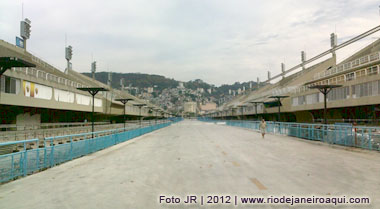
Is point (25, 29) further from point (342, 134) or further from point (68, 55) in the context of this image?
point (342, 134)

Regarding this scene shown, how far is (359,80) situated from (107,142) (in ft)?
127

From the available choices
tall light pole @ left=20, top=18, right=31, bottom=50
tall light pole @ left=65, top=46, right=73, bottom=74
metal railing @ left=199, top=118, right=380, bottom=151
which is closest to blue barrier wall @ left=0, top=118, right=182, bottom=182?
metal railing @ left=199, top=118, right=380, bottom=151

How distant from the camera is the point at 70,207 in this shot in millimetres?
5863

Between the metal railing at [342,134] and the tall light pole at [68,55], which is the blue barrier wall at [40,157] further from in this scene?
the tall light pole at [68,55]

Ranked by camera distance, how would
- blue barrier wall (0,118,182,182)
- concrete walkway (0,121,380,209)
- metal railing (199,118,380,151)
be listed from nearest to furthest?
concrete walkway (0,121,380,209), blue barrier wall (0,118,182,182), metal railing (199,118,380,151)

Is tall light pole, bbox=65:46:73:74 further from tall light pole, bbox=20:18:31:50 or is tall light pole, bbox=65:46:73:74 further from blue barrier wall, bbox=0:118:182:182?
blue barrier wall, bbox=0:118:182:182

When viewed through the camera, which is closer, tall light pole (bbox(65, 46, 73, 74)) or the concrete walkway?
the concrete walkway

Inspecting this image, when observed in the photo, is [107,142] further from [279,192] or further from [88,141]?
[279,192]

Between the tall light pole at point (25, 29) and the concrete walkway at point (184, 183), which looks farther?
the tall light pole at point (25, 29)

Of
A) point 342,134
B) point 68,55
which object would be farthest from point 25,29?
point 342,134

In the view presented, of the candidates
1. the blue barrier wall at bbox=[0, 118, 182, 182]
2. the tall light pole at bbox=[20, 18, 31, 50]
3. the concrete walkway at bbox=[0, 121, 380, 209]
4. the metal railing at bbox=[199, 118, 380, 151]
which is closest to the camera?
the concrete walkway at bbox=[0, 121, 380, 209]

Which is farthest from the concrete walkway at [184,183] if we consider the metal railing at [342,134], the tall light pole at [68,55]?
the tall light pole at [68,55]

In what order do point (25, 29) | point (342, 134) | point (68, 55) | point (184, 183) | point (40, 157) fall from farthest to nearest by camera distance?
point (68, 55), point (25, 29), point (342, 134), point (40, 157), point (184, 183)

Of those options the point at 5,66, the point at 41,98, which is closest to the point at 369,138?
the point at 5,66
